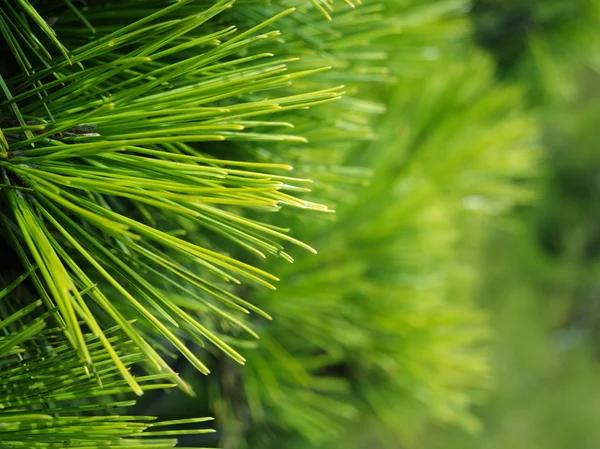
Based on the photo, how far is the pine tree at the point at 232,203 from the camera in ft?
0.47

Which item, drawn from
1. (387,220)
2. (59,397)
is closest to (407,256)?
(387,220)

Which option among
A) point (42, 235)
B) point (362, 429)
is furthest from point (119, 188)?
point (362, 429)

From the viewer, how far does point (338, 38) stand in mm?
228

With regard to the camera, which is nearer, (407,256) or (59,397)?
(59,397)

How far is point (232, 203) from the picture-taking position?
127 mm

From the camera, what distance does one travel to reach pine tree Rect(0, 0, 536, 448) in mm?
142

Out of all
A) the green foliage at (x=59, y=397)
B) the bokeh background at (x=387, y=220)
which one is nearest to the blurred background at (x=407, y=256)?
the bokeh background at (x=387, y=220)

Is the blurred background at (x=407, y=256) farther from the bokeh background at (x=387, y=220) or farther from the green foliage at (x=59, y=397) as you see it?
the green foliage at (x=59, y=397)

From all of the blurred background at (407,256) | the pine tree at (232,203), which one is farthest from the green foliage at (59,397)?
the blurred background at (407,256)

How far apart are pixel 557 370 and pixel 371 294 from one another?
47.9 inches

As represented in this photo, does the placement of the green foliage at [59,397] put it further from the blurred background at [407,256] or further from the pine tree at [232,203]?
the blurred background at [407,256]

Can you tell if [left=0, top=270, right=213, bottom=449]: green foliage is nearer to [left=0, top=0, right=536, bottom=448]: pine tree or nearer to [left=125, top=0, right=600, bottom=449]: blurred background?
[left=0, top=0, right=536, bottom=448]: pine tree

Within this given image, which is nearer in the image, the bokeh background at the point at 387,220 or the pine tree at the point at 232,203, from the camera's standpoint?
the pine tree at the point at 232,203

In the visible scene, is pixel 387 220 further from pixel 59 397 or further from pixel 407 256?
pixel 59 397
